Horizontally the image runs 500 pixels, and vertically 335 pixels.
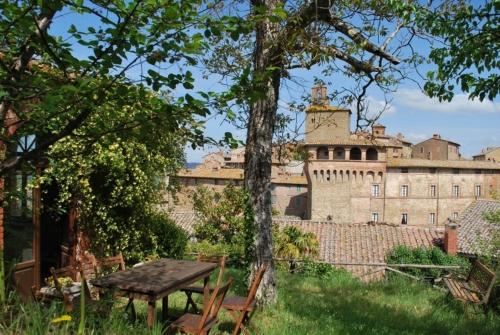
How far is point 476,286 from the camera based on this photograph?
8.33 meters

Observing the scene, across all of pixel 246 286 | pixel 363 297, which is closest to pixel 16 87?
pixel 246 286

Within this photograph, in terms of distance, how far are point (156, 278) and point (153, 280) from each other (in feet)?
0.41

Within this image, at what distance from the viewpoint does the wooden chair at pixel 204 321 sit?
4129 mm

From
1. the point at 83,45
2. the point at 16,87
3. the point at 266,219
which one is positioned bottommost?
the point at 266,219

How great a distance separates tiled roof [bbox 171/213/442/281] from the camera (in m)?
24.0

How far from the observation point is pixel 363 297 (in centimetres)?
842

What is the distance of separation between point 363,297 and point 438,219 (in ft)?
162

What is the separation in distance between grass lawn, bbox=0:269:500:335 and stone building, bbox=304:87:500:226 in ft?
131

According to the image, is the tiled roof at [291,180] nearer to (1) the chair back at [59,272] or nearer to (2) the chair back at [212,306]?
(1) the chair back at [59,272]

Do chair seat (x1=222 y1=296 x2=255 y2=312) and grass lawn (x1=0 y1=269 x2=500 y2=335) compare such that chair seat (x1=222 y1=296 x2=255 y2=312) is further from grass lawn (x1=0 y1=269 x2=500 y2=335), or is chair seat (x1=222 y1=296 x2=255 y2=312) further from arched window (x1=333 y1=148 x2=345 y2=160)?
arched window (x1=333 y1=148 x2=345 y2=160)

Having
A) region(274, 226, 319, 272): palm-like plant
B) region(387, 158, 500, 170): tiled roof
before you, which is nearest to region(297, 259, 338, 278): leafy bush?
region(274, 226, 319, 272): palm-like plant

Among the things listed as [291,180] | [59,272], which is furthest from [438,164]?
[59,272]

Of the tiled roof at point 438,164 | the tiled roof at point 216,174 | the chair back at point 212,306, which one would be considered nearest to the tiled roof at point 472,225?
the tiled roof at point 438,164

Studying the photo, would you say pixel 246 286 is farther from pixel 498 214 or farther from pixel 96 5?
pixel 498 214
